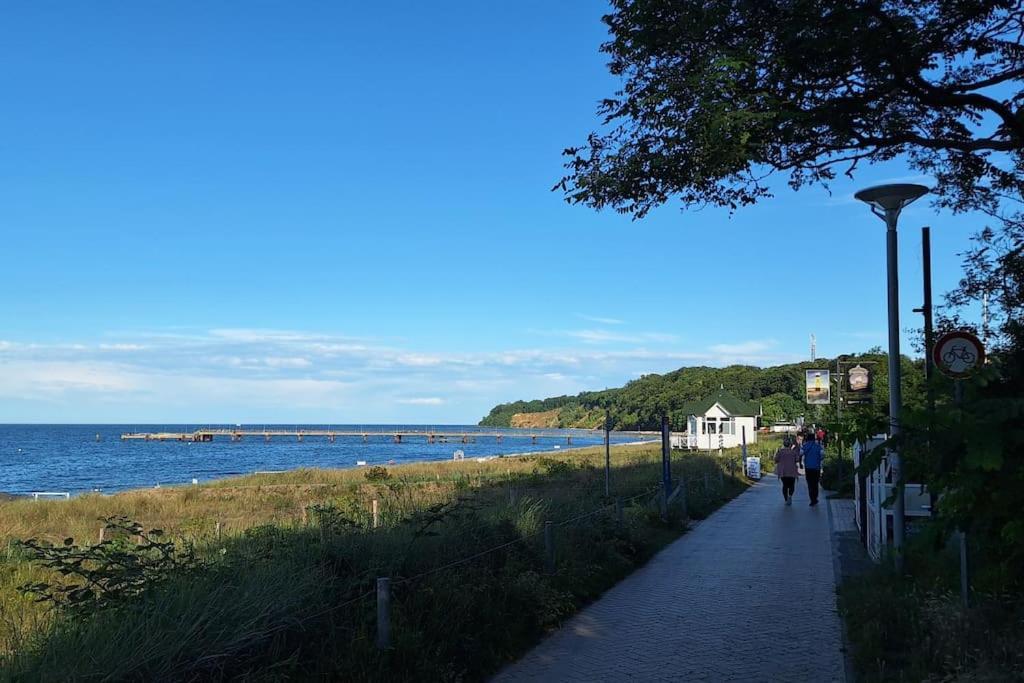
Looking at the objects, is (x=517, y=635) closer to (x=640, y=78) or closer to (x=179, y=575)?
(x=179, y=575)

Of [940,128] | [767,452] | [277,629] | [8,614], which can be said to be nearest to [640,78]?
[940,128]

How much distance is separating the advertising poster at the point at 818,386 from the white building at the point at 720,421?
22.5 metres

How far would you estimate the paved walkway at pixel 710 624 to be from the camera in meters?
6.66

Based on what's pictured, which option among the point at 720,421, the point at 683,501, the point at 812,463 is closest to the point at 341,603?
the point at 683,501

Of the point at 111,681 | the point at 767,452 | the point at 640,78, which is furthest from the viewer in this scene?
the point at 767,452

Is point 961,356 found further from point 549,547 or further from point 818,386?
point 818,386

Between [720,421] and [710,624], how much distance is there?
5114cm

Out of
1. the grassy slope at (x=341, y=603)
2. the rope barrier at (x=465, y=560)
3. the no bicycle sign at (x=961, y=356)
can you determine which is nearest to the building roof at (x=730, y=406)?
the grassy slope at (x=341, y=603)

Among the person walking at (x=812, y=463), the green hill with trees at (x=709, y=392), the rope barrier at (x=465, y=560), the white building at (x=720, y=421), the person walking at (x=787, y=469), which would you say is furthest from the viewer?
the green hill with trees at (x=709, y=392)

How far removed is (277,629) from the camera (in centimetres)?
552

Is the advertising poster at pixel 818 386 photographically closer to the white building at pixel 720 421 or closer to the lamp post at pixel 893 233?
the white building at pixel 720 421

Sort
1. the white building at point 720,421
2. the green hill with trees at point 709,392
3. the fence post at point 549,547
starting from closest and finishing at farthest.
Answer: the fence post at point 549,547, the white building at point 720,421, the green hill with trees at point 709,392

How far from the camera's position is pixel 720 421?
189 feet

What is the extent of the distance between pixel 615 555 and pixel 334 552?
4.99 m
